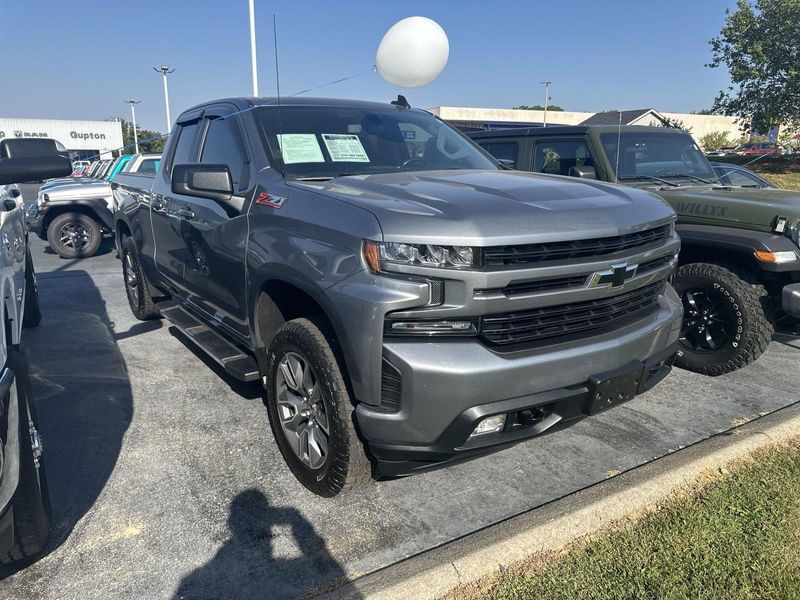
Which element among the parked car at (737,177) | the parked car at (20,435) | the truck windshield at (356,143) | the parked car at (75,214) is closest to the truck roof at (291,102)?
the truck windshield at (356,143)

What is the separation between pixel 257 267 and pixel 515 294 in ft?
4.50

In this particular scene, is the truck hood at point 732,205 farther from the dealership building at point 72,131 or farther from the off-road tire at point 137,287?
the dealership building at point 72,131

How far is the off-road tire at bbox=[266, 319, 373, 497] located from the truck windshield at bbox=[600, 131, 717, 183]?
11.9 feet

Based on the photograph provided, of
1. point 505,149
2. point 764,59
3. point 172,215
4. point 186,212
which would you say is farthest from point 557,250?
point 764,59

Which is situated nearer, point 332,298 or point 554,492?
point 332,298

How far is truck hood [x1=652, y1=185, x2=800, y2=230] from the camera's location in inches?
164

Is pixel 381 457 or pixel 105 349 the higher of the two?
pixel 381 457

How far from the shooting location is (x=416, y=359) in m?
2.22

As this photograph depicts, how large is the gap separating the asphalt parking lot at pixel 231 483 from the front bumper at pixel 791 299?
0.61 metres

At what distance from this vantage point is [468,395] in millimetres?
2246

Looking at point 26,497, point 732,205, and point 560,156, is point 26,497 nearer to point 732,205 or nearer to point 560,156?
point 732,205

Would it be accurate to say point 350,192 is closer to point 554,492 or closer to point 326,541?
point 326,541

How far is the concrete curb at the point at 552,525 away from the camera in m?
2.25

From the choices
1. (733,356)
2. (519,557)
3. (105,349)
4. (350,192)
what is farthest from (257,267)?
(733,356)
